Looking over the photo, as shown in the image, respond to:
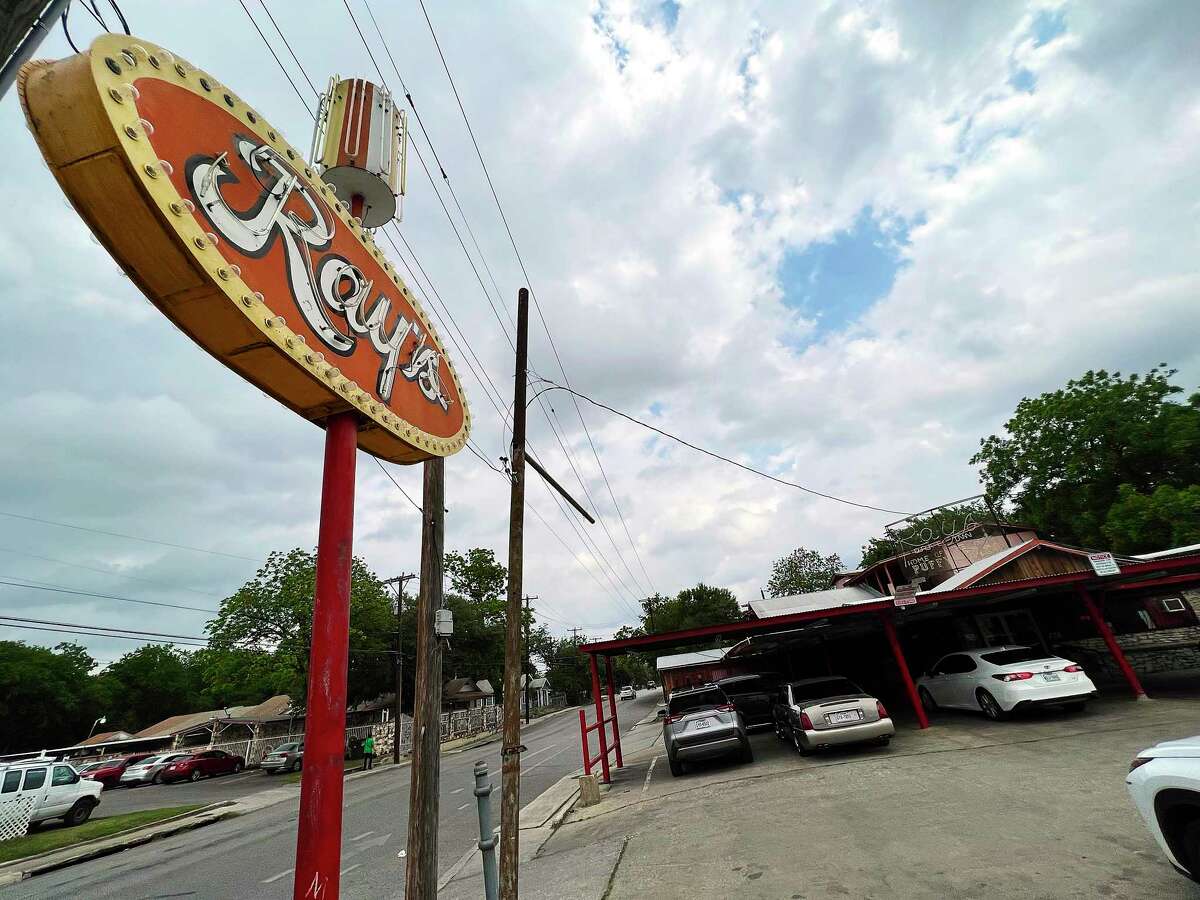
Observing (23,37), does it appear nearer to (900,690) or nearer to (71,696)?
(900,690)

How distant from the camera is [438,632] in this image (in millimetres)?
7406

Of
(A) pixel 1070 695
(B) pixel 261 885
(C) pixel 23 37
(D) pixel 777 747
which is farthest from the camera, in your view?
(D) pixel 777 747

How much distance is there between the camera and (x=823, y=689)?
36.3 feet

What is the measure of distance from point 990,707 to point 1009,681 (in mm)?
1077

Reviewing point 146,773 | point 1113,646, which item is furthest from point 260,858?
point 146,773

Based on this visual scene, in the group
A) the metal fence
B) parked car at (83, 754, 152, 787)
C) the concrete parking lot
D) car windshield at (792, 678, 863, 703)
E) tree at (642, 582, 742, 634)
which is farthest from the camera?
tree at (642, 582, 742, 634)

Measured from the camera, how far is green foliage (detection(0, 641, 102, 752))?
138 feet

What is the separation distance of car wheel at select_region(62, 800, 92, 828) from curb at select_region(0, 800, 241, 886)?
2.97 meters

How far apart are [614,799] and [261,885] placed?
19.0 ft

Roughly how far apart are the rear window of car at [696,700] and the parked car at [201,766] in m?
27.3

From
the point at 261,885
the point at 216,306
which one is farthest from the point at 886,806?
the point at 261,885

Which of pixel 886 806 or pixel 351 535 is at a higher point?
pixel 351 535

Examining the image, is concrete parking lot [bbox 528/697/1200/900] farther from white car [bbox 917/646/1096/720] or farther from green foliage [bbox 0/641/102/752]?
green foliage [bbox 0/641/102/752]

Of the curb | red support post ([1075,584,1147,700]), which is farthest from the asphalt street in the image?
red support post ([1075,584,1147,700])
